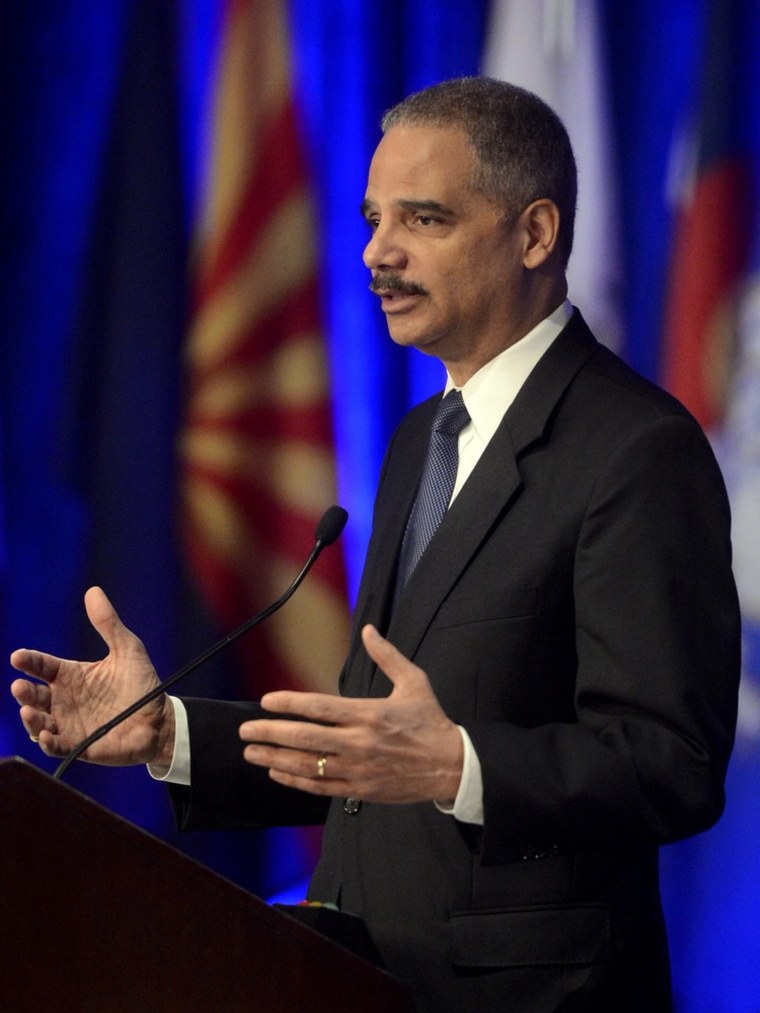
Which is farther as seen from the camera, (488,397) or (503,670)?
(488,397)

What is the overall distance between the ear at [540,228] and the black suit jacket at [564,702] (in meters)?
0.22

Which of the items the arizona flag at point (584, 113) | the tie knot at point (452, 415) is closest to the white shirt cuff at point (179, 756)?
the tie knot at point (452, 415)

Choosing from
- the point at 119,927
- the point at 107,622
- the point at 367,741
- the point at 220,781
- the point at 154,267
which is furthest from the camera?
the point at 154,267

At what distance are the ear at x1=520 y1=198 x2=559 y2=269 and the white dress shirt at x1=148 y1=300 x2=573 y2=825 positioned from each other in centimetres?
8

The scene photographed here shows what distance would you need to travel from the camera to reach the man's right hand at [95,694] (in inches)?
62.2

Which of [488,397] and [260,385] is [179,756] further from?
[260,385]

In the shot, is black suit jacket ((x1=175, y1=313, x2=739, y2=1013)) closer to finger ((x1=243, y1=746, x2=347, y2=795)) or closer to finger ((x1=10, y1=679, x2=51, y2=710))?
finger ((x1=243, y1=746, x2=347, y2=795))

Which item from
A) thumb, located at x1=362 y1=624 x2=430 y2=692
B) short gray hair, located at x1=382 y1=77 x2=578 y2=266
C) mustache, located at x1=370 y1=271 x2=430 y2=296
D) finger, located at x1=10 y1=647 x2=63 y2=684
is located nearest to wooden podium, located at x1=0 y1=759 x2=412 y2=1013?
thumb, located at x1=362 y1=624 x2=430 y2=692

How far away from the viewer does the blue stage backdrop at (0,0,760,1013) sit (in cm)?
281

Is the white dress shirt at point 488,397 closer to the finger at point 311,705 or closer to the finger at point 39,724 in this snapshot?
the finger at point 39,724

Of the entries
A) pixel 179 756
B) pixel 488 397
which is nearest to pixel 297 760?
pixel 179 756

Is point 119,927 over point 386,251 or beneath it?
beneath

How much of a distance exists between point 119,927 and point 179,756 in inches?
23.8

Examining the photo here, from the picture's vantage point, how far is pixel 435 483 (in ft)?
5.74
